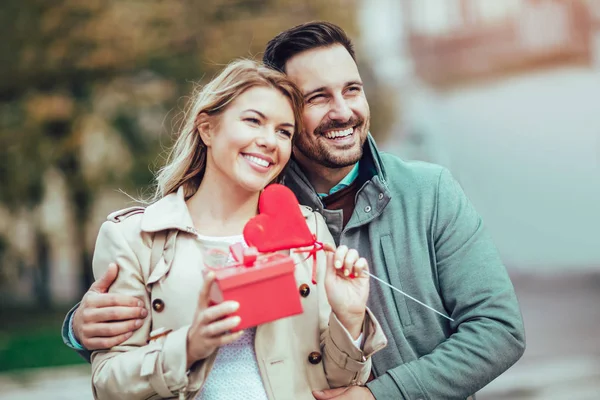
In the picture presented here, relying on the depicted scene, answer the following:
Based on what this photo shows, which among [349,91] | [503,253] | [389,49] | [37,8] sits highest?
[37,8]

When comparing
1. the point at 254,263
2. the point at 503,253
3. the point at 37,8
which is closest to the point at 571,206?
the point at 503,253

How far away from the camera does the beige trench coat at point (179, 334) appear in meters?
2.23

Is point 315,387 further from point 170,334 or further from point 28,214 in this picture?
point 28,214

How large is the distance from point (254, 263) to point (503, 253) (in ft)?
41.2

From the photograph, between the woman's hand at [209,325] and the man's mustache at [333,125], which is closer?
the woman's hand at [209,325]

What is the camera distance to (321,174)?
2.95 meters

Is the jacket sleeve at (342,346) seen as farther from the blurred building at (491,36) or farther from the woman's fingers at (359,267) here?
the blurred building at (491,36)

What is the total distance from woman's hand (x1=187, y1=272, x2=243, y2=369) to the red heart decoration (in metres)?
0.24

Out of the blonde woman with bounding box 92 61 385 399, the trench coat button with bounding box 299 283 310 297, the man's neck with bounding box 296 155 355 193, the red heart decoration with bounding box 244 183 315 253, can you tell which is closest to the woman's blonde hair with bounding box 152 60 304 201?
the blonde woman with bounding box 92 61 385 399

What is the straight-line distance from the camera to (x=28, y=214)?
1541 centimetres

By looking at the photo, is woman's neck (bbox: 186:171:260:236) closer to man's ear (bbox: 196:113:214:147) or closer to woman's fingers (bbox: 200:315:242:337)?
man's ear (bbox: 196:113:214:147)

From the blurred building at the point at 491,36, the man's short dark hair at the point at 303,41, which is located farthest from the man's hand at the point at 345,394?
the blurred building at the point at 491,36

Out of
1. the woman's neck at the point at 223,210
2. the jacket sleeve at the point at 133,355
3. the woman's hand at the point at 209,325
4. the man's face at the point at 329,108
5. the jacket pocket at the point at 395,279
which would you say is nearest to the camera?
the woman's hand at the point at 209,325

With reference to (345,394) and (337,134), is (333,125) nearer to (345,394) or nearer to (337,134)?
(337,134)
